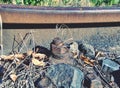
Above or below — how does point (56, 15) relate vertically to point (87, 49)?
above

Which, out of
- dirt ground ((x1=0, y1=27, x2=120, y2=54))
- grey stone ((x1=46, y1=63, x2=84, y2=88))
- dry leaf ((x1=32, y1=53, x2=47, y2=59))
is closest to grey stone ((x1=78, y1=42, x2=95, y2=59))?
dirt ground ((x1=0, y1=27, x2=120, y2=54))

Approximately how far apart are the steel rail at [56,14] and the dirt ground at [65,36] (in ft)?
0.88

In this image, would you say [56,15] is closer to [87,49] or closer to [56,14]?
[56,14]

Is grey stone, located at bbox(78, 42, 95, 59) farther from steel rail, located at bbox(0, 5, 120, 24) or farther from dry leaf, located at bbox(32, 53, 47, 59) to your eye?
dry leaf, located at bbox(32, 53, 47, 59)

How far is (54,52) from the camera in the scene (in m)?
3.75

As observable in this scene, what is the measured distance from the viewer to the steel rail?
3582 millimetres

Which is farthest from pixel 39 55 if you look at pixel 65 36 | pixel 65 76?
pixel 65 76

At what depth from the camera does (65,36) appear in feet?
13.4

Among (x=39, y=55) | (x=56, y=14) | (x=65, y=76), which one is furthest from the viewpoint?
(x=39, y=55)

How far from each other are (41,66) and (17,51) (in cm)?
41

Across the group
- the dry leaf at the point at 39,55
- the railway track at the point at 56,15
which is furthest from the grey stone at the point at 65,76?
the railway track at the point at 56,15

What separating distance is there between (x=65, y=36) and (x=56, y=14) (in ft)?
1.62

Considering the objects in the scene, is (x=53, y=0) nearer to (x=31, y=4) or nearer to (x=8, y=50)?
(x=31, y=4)

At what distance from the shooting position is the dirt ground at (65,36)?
154 inches
